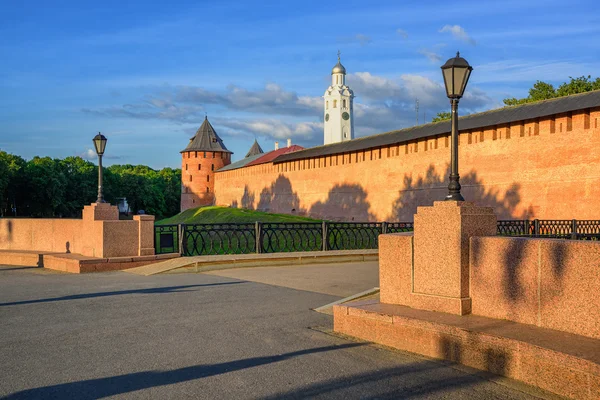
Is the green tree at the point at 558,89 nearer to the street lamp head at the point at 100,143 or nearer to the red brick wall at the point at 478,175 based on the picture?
the red brick wall at the point at 478,175

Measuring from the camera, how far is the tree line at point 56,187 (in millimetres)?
67875

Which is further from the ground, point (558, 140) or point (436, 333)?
point (558, 140)

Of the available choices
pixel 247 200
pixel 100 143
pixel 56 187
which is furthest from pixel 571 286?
pixel 56 187

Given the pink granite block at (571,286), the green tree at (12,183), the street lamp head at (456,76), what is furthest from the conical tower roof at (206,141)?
the pink granite block at (571,286)

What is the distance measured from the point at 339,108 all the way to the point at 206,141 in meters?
21.5

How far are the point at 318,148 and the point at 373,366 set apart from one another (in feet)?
141

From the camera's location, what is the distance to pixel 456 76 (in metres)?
6.89

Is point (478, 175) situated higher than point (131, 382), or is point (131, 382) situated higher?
point (478, 175)

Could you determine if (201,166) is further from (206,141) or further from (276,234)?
(276,234)

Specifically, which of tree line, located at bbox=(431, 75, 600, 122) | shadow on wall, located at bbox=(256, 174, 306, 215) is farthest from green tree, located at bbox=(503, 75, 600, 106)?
shadow on wall, located at bbox=(256, 174, 306, 215)

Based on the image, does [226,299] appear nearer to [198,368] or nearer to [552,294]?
[198,368]

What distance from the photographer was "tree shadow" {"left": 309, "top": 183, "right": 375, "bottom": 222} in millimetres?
39531

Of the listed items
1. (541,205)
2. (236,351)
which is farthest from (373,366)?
(541,205)

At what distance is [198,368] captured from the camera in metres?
5.07
